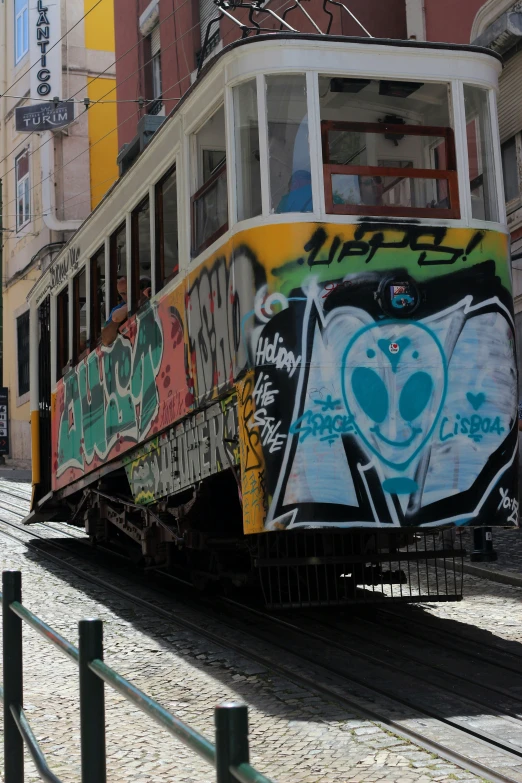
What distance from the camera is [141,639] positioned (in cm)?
854

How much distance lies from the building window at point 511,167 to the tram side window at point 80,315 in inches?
224

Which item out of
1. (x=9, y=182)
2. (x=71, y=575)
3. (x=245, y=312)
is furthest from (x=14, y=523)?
(x=9, y=182)

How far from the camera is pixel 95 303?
39.3 ft

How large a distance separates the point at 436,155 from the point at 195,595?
4247mm

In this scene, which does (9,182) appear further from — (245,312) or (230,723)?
(230,723)

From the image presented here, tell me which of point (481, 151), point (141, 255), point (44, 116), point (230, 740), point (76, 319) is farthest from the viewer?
point (44, 116)

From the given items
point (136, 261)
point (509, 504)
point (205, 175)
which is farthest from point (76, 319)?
point (509, 504)

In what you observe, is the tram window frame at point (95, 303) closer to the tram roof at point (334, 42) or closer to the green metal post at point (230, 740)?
the tram roof at point (334, 42)

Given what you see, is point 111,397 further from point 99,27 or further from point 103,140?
point 99,27

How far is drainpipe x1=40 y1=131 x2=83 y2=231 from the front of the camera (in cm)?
2983

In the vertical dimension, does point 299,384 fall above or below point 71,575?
above

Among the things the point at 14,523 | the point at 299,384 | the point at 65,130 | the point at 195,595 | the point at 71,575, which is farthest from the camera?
the point at 65,130

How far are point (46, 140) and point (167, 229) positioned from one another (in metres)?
21.9

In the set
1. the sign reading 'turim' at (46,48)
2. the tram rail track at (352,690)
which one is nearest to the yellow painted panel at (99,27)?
the sign reading 'turim' at (46,48)
